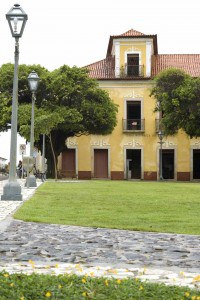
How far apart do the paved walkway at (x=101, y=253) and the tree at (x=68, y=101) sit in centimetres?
3001

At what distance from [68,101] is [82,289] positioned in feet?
121

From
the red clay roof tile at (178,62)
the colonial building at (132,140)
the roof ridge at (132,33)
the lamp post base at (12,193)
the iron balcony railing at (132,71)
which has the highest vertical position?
the roof ridge at (132,33)

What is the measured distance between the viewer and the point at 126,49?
45125mm

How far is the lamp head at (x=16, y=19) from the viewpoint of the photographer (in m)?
15.5

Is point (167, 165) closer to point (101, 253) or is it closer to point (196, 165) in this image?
point (196, 165)

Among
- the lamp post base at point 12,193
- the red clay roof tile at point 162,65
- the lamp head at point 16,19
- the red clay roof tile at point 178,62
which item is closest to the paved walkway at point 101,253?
the lamp post base at point 12,193

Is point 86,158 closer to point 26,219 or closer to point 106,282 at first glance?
point 26,219

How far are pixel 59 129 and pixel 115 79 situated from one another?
23.4 ft

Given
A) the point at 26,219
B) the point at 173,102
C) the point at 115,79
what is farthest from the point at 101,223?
the point at 115,79

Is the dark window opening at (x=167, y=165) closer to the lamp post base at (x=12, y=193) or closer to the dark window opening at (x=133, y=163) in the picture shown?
→ the dark window opening at (x=133, y=163)

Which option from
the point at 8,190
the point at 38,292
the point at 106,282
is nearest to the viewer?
the point at 38,292

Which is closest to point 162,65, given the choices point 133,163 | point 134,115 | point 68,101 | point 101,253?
point 134,115

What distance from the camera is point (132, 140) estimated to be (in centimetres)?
4538

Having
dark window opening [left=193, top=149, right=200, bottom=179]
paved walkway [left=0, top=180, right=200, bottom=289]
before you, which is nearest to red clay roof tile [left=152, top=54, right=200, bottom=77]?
dark window opening [left=193, top=149, right=200, bottom=179]
